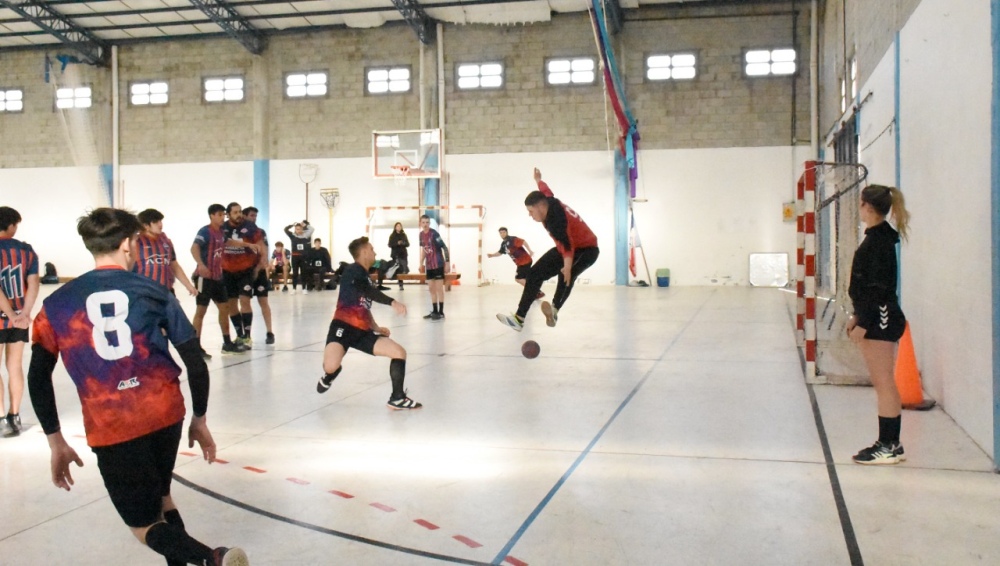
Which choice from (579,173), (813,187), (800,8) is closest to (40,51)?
(579,173)

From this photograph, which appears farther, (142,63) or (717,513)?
(142,63)

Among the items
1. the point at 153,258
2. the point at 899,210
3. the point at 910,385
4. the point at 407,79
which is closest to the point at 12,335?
the point at 153,258

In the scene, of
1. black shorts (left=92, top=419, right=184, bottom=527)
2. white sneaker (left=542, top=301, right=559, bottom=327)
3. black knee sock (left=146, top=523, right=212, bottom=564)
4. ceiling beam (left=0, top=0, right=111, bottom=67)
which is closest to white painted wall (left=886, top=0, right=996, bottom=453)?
white sneaker (left=542, top=301, right=559, bottom=327)

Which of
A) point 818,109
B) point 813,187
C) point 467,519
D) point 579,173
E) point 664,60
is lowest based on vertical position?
point 467,519

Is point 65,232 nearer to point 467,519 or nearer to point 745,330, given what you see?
point 745,330

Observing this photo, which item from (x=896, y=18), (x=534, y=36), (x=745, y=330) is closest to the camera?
(x=896, y=18)

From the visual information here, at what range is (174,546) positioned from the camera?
8.63 ft

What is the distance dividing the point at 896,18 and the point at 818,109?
599 inches

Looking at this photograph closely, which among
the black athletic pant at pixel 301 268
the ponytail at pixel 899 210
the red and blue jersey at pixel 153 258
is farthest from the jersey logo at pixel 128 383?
the black athletic pant at pixel 301 268

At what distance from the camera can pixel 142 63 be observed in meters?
27.5

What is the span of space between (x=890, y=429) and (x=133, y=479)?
4.01 m

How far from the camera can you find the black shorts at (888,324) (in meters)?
4.51

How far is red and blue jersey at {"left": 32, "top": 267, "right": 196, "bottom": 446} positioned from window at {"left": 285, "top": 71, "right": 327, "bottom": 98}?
81.4 ft

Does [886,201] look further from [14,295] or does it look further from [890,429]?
[14,295]
